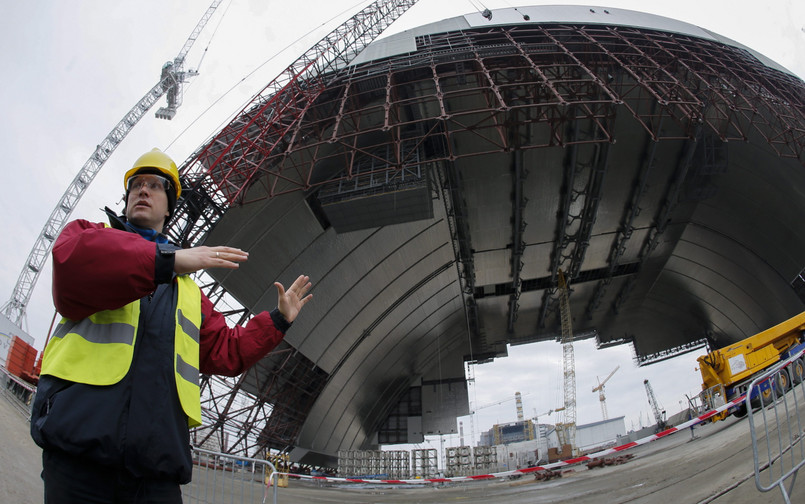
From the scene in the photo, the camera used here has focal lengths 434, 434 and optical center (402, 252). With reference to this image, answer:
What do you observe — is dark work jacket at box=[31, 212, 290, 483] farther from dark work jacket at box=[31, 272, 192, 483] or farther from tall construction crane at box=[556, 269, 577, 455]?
tall construction crane at box=[556, 269, 577, 455]

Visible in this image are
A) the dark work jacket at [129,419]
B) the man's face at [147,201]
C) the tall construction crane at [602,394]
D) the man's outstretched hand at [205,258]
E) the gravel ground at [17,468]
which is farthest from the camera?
the tall construction crane at [602,394]

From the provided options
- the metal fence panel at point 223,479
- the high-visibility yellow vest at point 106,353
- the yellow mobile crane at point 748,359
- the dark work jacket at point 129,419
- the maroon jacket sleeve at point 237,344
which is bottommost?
the metal fence panel at point 223,479

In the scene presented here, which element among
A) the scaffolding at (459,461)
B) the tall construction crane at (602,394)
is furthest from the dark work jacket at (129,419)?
the tall construction crane at (602,394)

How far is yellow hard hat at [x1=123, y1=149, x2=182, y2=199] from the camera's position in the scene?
6.72ft

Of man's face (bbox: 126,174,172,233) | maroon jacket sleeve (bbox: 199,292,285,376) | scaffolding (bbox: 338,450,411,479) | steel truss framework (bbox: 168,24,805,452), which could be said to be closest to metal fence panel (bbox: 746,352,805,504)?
maroon jacket sleeve (bbox: 199,292,285,376)

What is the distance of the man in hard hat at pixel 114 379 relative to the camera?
1.42 metres

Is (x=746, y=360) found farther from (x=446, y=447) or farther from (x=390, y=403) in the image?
(x=390, y=403)

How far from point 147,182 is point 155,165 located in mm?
100

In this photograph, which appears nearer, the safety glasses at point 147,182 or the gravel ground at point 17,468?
the safety glasses at point 147,182

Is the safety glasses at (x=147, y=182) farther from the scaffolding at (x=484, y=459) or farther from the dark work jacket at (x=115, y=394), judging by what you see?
the scaffolding at (x=484, y=459)

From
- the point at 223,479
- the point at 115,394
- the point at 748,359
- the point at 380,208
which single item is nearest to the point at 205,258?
the point at 115,394

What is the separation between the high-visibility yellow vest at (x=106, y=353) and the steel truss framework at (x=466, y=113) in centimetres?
1194

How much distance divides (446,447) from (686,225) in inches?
776

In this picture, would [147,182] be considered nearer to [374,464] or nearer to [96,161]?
[374,464]
